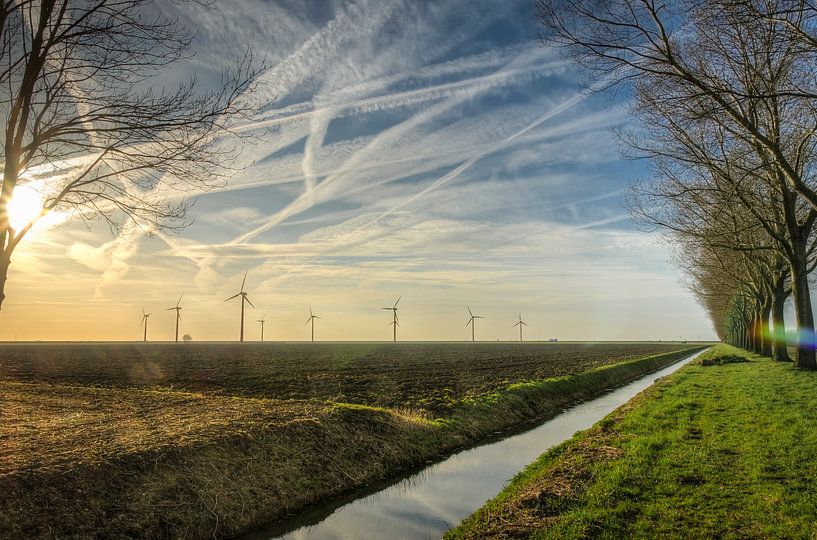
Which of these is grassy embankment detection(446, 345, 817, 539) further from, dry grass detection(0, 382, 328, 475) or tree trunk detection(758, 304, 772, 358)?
tree trunk detection(758, 304, 772, 358)

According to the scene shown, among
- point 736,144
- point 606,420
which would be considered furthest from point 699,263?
point 606,420

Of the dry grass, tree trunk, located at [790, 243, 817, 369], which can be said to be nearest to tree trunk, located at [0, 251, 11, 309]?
the dry grass

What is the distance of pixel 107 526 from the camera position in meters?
10.0

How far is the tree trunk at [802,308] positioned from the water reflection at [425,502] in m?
16.7

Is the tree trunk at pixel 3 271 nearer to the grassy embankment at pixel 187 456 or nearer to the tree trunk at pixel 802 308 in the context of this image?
the grassy embankment at pixel 187 456

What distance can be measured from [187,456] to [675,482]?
36.1 ft

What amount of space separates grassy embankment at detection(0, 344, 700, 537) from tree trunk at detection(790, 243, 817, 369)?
56.5ft

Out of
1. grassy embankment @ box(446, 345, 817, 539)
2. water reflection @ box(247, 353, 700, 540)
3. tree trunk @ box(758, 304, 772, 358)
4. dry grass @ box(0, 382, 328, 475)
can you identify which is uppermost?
tree trunk @ box(758, 304, 772, 358)

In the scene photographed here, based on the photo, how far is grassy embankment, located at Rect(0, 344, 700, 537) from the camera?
1030 centimetres

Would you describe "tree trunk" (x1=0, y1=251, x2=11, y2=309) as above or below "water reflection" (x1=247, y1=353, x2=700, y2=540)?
above

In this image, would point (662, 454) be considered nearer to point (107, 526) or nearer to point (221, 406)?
point (107, 526)

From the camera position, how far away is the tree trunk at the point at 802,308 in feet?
86.9

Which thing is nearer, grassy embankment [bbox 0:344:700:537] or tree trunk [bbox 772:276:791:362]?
grassy embankment [bbox 0:344:700:537]

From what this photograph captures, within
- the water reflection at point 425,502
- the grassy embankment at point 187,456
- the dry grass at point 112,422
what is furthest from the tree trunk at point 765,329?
the dry grass at point 112,422
